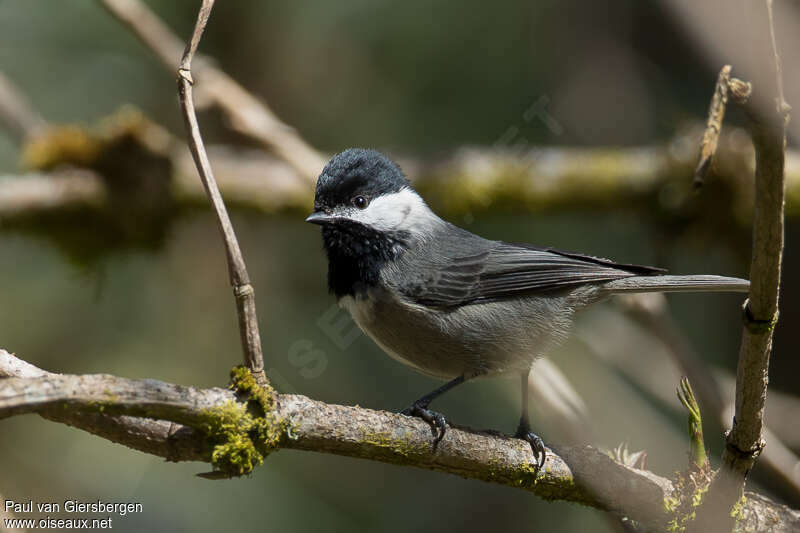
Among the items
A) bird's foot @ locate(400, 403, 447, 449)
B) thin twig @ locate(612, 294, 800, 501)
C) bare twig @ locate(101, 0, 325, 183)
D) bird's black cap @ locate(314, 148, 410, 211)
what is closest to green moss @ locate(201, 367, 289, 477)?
bird's foot @ locate(400, 403, 447, 449)

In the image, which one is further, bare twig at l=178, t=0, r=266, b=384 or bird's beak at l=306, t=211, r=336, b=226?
bird's beak at l=306, t=211, r=336, b=226

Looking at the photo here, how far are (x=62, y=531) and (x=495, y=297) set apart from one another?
2.35 metres

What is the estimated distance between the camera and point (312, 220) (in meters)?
3.22

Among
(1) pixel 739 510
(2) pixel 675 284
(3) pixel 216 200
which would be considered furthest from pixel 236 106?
(1) pixel 739 510

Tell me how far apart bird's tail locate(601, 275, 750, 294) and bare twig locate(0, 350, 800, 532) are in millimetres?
756

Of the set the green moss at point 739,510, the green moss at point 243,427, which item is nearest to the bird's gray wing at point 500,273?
the green moss at point 739,510

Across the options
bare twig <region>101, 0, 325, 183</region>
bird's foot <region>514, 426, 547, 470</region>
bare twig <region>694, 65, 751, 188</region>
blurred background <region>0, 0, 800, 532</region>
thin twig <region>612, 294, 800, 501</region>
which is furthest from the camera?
blurred background <region>0, 0, 800, 532</region>

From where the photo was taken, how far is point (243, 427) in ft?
7.16

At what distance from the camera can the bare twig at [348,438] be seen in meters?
1.88

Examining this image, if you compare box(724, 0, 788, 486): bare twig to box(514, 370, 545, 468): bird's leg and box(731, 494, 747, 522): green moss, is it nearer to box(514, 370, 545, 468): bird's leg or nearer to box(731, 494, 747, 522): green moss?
box(731, 494, 747, 522): green moss

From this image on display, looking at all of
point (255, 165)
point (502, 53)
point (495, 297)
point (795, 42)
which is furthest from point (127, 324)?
point (795, 42)

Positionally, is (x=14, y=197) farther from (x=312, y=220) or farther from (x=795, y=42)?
(x=795, y=42)

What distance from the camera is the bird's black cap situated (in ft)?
10.7


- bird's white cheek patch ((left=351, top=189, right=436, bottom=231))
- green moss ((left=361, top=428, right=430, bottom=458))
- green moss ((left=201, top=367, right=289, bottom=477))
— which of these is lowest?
green moss ((left=361, top=428, right=430, bottom=458))
